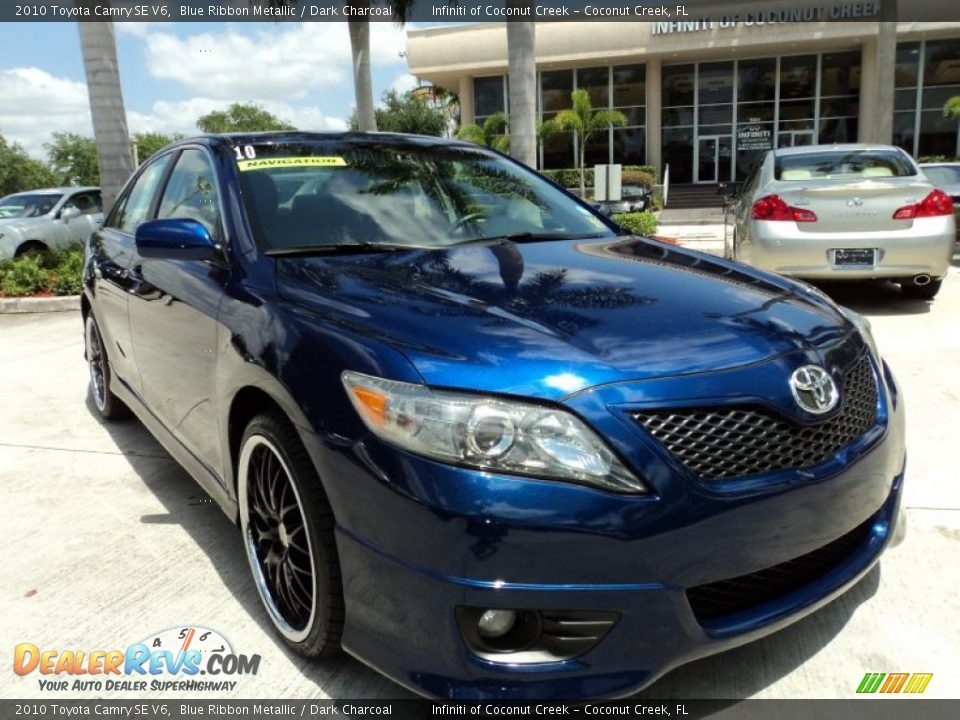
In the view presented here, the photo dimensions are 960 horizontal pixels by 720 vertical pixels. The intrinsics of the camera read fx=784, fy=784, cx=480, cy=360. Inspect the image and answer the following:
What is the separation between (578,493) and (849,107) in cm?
3320

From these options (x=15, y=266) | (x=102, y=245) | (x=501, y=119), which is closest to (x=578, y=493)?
(x=102, y=245)

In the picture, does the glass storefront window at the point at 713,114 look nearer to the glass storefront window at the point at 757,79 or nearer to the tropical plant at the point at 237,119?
the glass storefront window at the point at 757,79

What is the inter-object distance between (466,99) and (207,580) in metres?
32.4

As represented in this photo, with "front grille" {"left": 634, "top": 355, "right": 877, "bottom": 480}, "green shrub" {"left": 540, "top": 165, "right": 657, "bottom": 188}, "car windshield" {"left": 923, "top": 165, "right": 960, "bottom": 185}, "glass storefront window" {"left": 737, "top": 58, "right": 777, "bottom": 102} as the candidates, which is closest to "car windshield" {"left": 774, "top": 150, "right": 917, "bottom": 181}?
"front grille" {"left": 634, "top": 355, "right": 877, "bottom": 480}

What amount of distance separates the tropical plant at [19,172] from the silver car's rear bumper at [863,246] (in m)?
61.6

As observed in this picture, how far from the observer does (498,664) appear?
1.73 meters

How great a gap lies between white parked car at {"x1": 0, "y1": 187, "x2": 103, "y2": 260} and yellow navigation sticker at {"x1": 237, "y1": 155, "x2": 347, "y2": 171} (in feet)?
33.6

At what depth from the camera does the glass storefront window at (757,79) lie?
99.5 feet

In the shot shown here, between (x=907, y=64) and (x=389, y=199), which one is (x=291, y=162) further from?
(x=907, y=64)

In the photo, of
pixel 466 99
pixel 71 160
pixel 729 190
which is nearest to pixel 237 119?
pixel 71 160

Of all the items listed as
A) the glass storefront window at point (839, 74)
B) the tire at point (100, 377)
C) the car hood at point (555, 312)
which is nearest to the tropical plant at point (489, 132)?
the glass storefront window at point (839, 74)

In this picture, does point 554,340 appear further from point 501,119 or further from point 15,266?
point 501,119

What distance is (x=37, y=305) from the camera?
9.08m

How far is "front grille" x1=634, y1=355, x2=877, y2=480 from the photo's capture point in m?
1.76
